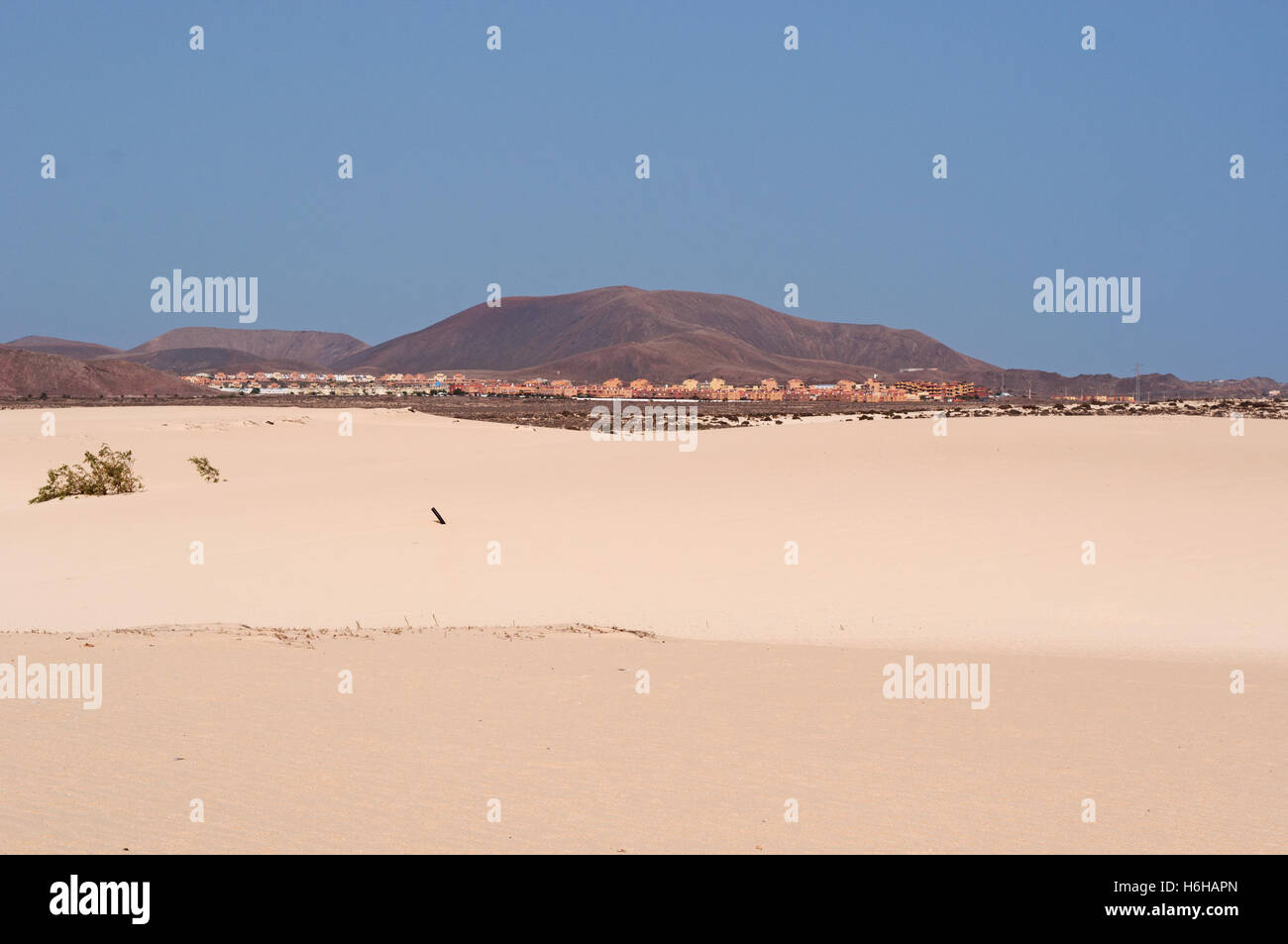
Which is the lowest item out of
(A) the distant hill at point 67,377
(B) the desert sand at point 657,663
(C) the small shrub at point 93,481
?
(B) the desert sand at point 657,663

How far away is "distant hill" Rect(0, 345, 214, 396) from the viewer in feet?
420

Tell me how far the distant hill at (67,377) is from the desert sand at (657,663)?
393 feet

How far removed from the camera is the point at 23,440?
4022 cm

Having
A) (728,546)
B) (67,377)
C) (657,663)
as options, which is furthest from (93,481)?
(67,377)

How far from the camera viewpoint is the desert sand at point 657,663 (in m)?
5.84

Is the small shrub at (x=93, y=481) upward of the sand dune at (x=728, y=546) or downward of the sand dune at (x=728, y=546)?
upward

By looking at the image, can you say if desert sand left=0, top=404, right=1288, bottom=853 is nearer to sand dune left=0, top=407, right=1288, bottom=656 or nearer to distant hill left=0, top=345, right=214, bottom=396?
sand dune left=0, top=407, right=1288, bottom=656

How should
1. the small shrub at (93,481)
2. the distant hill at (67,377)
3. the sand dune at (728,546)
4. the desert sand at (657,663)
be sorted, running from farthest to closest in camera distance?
the distant hill at (67,377) < the small shrub at (93,481) < the sand dune at (728,546) < the desert sand at (657,663)

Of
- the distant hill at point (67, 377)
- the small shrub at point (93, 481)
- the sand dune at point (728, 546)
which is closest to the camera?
the sand dune at point (728, 546)

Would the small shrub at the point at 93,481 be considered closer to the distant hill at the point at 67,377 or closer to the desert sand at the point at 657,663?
the desert sand at the point at 657,663

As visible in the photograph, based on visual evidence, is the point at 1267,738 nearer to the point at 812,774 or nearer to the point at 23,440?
the point at 812,774

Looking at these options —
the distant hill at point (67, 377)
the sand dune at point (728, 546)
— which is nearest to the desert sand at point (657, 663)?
the sand dune at point (728, 546)

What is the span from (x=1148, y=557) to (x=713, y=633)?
22.9 feet
